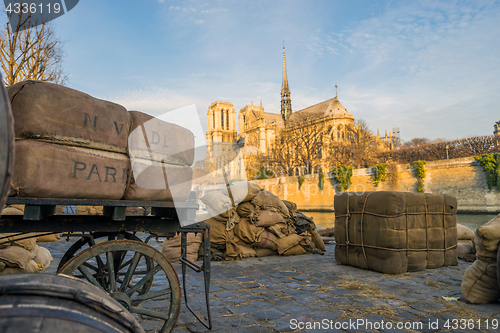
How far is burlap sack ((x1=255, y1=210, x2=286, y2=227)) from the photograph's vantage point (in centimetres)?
702

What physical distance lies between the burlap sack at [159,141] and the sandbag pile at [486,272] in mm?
3366

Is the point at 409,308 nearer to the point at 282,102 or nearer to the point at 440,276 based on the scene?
the point at 440,276

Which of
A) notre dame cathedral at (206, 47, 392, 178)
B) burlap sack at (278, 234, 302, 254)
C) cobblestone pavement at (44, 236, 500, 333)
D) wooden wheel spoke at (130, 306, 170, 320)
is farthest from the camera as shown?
notre dame cathedral at (206, 47, 392, 178)

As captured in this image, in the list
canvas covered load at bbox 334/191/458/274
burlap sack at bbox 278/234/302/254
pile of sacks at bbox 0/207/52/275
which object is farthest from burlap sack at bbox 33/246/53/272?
canvas covered load at bbox 334/191/458/274

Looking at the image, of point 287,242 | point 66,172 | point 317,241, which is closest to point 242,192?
point 287,242

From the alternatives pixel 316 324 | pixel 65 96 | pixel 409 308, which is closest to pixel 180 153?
pixel 65 96

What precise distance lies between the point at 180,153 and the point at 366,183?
36.9 meters

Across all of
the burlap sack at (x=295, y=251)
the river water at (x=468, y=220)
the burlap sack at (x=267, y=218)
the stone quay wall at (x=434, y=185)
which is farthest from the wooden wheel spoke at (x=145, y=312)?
the stone quay wall at (x=434, y=185)

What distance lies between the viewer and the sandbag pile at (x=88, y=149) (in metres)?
1.74

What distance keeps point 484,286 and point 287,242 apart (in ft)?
13.2

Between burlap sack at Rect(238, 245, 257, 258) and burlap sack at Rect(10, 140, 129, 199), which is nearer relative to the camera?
burlap sack at Rect(10, 140, 129, 199)

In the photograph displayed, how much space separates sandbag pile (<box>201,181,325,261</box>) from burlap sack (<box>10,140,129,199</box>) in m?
4.70

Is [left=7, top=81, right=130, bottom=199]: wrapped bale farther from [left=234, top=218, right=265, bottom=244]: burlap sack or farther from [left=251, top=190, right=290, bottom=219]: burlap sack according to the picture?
[left=251, top=190, right=290, bottom=219]: burlap sack

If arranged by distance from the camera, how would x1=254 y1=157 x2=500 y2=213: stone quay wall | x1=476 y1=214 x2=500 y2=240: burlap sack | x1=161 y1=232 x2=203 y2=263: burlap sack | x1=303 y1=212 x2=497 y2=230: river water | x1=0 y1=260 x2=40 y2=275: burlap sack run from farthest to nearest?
x1=254 y1=157 x2=500 y2=213: stone quay wall
x1=303 y1=212 x2=497 y2=230: river water
x1=161 y1=232 x2=203 y2=263: burlap sack
x1=0 y1=260 x2=40 y2=275: burlap sack
x1=476 y1=214 x2=500 y2=240: burlap sack
